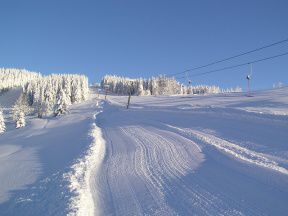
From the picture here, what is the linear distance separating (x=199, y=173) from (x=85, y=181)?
4.48 m

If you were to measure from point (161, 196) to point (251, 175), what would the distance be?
376 centimetres

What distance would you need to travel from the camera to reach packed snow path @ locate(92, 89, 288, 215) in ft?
37.3

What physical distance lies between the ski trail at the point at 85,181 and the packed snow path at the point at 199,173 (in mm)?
297

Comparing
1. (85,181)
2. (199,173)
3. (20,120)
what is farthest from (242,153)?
(20,120)

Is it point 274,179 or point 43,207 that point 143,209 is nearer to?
point 43,207

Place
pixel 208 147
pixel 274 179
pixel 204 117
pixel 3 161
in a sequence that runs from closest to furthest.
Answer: pixel 274 179 → pixel 208 147 → pixel 3 161 → pixel 204 117

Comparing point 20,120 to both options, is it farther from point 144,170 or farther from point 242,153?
point 242,153

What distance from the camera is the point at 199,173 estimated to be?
48.1 ft

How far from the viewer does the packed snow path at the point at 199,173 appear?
1138 cm

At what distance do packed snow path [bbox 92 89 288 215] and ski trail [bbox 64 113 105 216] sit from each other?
0.30 metres

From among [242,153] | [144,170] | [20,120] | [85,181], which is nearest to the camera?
[85,181]

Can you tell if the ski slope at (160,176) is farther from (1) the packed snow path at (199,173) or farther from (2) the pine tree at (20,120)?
(2) the pine tree at (20,120)

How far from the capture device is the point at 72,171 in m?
16.5

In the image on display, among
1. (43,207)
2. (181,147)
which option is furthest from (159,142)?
(43,207)
